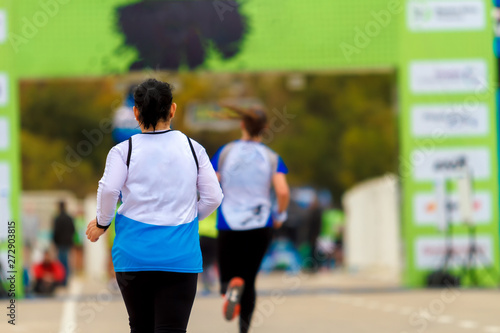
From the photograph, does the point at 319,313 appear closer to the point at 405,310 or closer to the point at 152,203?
the point at 405,310

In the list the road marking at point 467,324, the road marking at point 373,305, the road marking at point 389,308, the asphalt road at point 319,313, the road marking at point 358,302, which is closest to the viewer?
the road marking at point 467,324

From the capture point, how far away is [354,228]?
107 feet

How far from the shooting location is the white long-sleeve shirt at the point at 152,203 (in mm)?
5383

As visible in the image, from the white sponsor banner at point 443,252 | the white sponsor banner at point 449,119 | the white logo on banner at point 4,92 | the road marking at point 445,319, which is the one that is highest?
the white logo on banner at point 4,92

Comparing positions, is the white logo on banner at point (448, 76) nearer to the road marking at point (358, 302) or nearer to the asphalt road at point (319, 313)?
the asphalt road at point (319, 313)

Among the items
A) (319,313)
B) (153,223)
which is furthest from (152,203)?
(319,313)

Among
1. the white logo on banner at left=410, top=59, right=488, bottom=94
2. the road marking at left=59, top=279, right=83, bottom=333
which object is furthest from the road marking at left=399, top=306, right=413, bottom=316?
the white logo on banner at left=410, top=59, right=488, bottom=94

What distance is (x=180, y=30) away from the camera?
1634 cm

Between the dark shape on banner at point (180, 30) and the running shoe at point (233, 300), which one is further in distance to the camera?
the dark shape on banner at point (180, 30)

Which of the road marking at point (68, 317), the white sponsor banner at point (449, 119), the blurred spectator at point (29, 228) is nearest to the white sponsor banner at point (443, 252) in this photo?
the white sponsor banner at point (449, 119)

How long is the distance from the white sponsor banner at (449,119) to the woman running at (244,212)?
8052 millimetres

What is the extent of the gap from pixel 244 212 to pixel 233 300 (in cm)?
70

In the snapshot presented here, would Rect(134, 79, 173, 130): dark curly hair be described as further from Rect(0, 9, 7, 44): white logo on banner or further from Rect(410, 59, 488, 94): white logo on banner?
Rect(410, 59, 488, 94): white logo on banner

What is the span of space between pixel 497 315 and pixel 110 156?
6824mm
